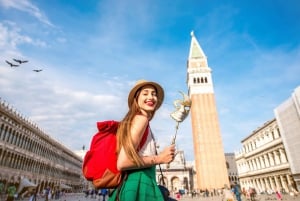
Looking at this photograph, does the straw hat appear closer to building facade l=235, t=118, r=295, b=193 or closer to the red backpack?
the red backpack

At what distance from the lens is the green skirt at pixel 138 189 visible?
5.18 feet

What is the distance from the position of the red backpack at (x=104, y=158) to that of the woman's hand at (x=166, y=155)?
0.68ft

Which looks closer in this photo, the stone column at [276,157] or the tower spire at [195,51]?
the stone column at [276,157]

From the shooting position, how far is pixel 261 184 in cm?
3706

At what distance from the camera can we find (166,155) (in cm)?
178

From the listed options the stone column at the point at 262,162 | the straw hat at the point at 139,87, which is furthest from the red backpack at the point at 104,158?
the stone column at the point at 262,162

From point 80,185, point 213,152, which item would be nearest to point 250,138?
point 213,152

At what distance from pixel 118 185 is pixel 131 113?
680 mm

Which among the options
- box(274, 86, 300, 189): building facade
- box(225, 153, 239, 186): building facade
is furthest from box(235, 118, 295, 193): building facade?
box(225, 153, 239, 186): building facade

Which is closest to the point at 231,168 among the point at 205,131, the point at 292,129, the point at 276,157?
the point at 205,131

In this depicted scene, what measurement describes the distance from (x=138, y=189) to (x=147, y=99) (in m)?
0.86

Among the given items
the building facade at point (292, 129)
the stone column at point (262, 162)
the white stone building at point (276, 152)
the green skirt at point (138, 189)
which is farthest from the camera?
the stone column at point (262, 162)

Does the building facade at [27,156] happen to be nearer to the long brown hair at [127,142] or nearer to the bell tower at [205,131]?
the long brown hair at [127,142]

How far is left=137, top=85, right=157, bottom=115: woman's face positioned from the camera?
6.83 feet
